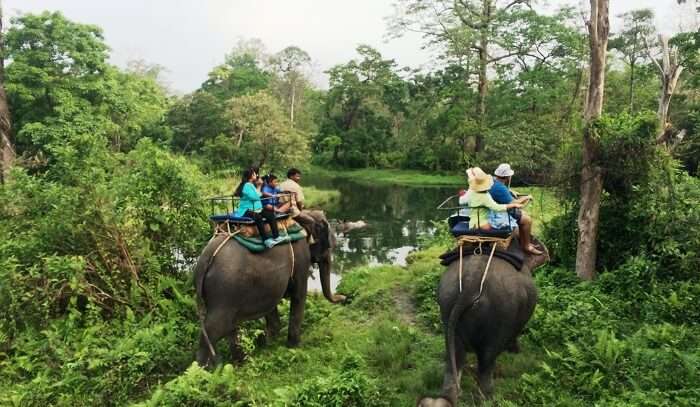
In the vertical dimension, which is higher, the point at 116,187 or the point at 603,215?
the point at 116,187

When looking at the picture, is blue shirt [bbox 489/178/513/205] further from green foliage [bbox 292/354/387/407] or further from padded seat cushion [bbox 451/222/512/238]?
green foliage [bbox 292/354/387/407]

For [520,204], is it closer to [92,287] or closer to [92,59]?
[92,287]

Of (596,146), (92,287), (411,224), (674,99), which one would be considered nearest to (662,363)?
(596,146)

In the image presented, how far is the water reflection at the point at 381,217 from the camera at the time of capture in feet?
56.1

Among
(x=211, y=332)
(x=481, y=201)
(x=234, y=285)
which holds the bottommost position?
(x=211, y=332)

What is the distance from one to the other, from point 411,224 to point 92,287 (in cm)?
1754

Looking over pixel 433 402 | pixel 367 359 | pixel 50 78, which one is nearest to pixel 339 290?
pixel 367 359

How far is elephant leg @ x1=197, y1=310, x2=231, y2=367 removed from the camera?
5410mm

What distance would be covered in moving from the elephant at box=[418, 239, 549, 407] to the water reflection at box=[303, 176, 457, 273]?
33.0 feet

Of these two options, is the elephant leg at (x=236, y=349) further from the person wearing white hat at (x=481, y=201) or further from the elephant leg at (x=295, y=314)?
the person wearing white hat at (x=481, y=201)

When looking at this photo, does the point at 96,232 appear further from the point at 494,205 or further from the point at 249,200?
the point at 494,205

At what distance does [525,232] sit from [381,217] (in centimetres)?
1957

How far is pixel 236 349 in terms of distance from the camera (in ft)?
20.2

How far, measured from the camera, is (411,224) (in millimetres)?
23297
